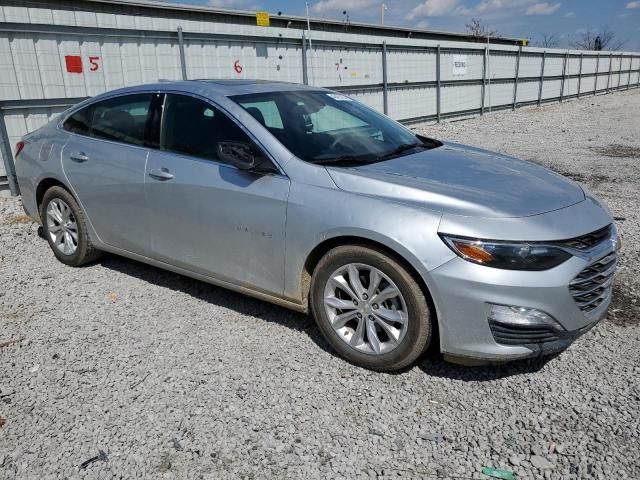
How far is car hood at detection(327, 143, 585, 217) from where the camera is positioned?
2.79m

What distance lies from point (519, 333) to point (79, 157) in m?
3.59

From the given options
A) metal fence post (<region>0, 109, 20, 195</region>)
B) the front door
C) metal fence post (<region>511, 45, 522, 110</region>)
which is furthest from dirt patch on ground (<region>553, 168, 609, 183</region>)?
metal fence post (<region>511, 45, 522, 110</region>)

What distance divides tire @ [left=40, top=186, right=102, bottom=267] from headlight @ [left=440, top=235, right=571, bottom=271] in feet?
10.8

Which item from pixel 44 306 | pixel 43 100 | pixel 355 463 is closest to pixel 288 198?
pixel 355 463

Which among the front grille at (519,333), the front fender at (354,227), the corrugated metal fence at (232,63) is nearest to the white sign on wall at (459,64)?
the corrugated metal fence at (232,63)

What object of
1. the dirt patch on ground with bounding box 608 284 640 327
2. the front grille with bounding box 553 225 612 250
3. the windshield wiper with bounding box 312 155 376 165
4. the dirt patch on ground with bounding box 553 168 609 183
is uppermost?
the windshield wiper with bounding box 312 155 376 165

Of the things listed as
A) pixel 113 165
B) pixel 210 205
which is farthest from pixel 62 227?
pixel 210 205

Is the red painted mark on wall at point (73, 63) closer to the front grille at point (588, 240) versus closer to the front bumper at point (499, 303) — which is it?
the front bumper at point (499, 303)

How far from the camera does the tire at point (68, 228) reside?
453 cm

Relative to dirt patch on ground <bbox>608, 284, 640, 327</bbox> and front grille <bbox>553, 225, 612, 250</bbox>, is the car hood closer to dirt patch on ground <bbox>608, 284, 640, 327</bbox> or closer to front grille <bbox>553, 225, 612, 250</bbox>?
front grille <bbox>553, 225, 612, 250</bbox>

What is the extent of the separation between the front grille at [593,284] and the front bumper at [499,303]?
3cm

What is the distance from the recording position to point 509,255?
2.62 metres

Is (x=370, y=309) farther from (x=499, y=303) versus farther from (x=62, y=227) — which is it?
(x=62, y=227)

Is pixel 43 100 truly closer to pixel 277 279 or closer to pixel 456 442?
pixel 277 279
